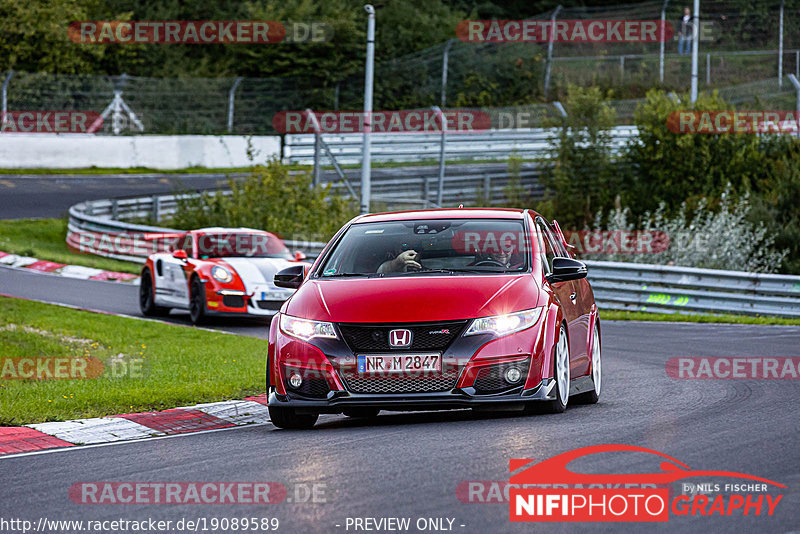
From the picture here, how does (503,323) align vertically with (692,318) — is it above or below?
above

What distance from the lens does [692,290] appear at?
21.0 metres

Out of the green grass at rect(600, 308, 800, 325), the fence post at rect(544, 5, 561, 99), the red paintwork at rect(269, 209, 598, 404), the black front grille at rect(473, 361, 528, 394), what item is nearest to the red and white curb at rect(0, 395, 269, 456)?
the red paintwork at rect(269, 209, 598, 404)

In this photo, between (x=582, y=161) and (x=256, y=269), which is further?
(x=582, y=161)

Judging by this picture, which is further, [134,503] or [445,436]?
[445,436]

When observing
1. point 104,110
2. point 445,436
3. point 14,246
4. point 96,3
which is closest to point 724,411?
point 445,436

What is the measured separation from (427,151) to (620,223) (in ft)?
35.4

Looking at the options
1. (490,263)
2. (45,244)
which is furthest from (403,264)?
(45,244)

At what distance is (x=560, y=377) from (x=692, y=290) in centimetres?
1256

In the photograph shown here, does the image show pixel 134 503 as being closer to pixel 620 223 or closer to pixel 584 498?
pixel 584 498

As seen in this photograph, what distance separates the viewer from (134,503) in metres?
6.27

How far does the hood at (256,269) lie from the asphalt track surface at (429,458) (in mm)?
8117

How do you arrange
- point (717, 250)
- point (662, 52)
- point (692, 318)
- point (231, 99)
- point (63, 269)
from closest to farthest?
point (692, 318) < point (717, 250) < point (63, 269) < point (231, 99) < point (662, 52)

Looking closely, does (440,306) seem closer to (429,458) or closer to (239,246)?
(429,458)

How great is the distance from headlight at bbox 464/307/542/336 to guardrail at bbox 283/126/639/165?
26449mm
